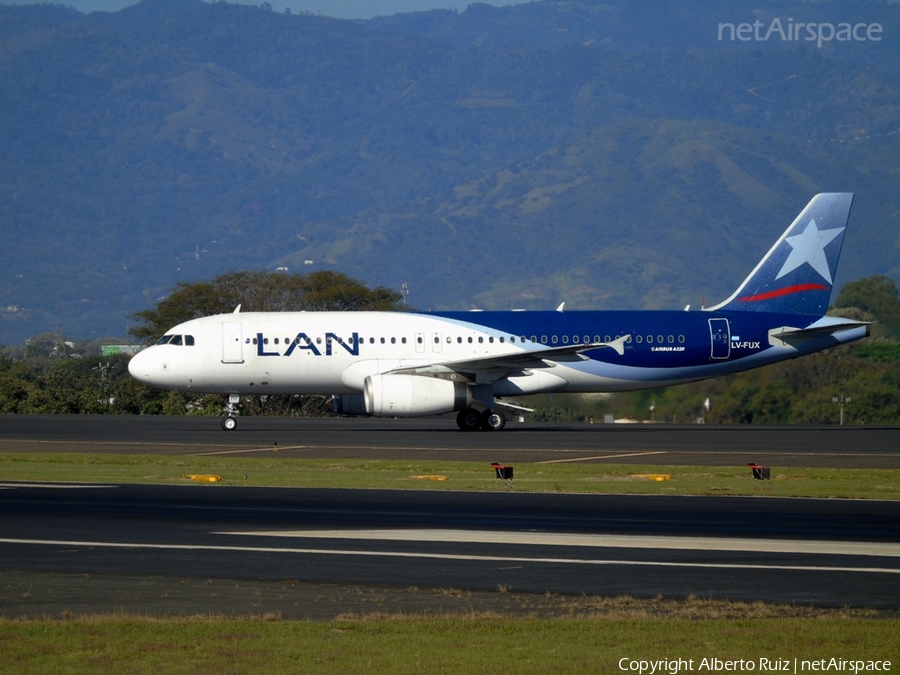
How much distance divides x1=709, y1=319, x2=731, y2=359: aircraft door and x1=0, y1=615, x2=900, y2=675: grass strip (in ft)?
96.9

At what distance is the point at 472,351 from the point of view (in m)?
40.1

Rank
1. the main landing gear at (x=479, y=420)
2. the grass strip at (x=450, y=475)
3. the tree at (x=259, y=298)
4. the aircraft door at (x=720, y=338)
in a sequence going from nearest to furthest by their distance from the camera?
1. the grass strip at (x=450, y=475)
2. the main landing gear at (x=479, y=420)
3. the aircraft door at (x=720, y=338)
4. the tree at (x=259, y=298)

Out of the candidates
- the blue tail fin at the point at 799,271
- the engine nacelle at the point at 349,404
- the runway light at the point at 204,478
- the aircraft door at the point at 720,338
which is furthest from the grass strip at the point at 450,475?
the blue tail fin at the point at 799,271

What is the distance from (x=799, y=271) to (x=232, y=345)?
701 inches

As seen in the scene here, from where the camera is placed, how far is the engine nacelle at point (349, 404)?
4072cm

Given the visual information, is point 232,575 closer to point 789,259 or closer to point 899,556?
point 899,556

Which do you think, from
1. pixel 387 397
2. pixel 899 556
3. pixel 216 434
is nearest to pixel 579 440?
pixel 387 397

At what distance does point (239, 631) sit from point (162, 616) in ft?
3.26

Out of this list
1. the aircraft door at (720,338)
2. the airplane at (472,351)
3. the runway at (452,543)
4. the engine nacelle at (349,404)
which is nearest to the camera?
the runway at (452,543)

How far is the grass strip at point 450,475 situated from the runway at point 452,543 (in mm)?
1250

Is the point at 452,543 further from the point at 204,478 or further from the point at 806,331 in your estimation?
the point at 806,331

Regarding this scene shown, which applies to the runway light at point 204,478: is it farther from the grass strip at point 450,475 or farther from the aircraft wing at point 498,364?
the aircraft wing at point 498,364

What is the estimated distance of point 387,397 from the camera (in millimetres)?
37312

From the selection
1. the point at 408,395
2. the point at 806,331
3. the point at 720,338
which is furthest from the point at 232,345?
the point at 806,331
